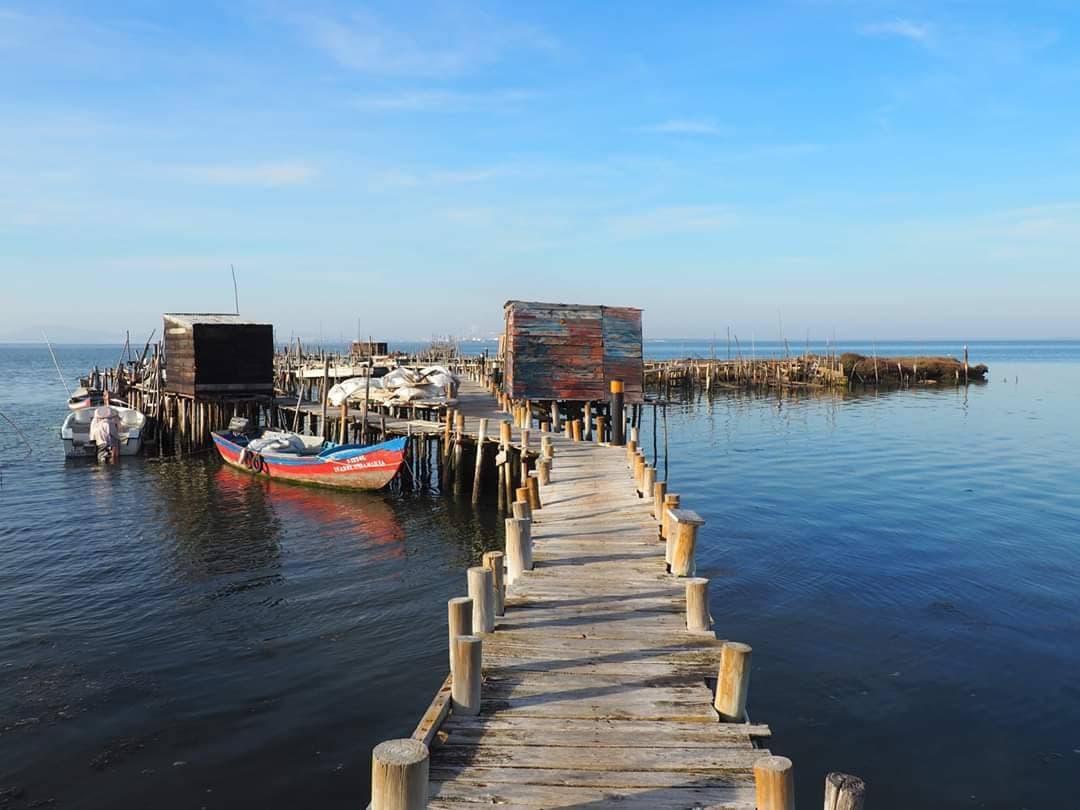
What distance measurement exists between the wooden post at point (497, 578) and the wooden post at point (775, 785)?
4202 millimetres

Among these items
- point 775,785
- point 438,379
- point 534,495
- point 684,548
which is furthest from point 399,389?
point 775,785

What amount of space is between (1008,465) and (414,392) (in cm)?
2318

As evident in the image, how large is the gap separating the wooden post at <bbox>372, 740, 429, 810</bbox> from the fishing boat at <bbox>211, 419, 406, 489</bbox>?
19.1 m

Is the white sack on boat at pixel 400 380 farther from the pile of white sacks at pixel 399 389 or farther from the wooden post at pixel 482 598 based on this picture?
the wooden post at pixel 482 598

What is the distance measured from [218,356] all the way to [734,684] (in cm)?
3171

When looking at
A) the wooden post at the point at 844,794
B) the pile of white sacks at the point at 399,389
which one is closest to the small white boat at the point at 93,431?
the pile of white sacks at the point at 399,389

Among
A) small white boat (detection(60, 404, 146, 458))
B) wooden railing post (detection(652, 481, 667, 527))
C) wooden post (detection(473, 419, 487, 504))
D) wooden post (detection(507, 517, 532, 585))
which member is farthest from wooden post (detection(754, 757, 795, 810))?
small white boat (detection(60, 404, 146, 458))

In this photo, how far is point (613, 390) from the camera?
2294cm

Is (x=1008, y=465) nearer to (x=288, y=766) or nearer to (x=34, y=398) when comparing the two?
(x=288, y=766)

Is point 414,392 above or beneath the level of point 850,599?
above

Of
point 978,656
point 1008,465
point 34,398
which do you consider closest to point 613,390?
point 978,656

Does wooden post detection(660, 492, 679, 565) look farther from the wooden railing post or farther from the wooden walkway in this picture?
the wooden walkway

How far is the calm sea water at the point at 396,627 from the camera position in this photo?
9.25 meters

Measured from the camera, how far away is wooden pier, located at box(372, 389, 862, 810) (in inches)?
223
